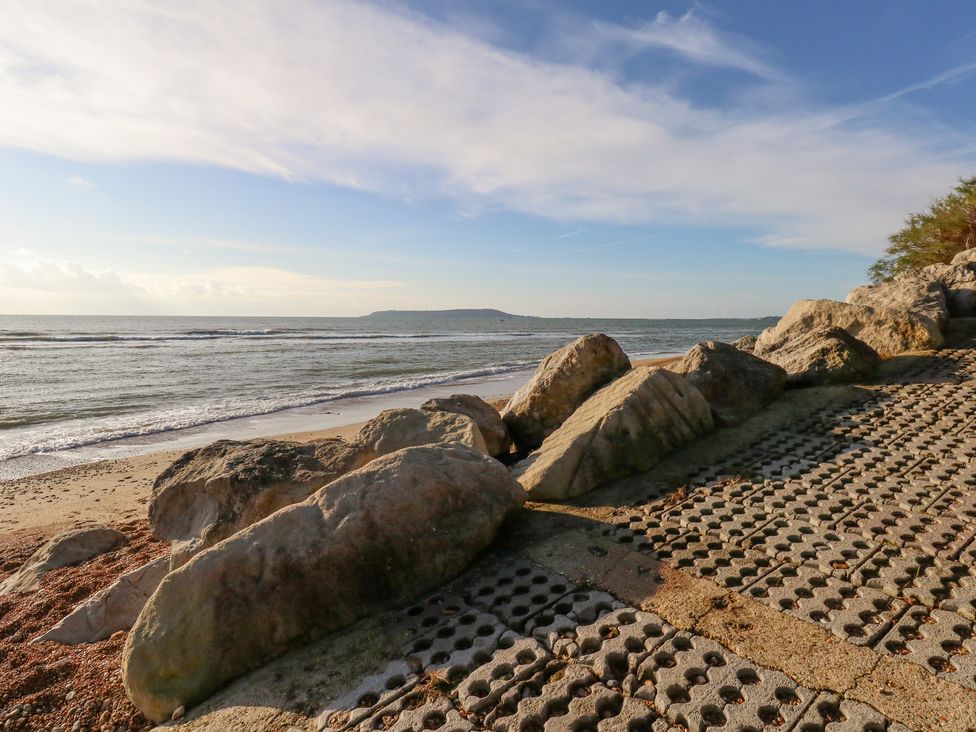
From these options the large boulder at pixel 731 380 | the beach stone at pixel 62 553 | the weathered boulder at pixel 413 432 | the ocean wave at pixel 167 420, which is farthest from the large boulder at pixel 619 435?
the ocean wave at pixel 167 420

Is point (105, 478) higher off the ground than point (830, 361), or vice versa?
point (830, 361)

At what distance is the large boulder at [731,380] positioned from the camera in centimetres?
667

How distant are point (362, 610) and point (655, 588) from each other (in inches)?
73.8

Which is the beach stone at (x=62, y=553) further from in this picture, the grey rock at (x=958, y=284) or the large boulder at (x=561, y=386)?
the grey rock at (x=958, y=284)

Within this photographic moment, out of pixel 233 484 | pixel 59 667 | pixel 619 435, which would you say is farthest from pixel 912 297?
pixel 59 667

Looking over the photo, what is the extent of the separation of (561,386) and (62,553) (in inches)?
225

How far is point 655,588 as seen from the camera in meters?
3.54

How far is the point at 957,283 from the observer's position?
1091 cm

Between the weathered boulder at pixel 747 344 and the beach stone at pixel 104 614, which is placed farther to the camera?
the weathered boulder at pixel 747 344

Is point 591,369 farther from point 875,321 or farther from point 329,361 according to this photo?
point 329,361

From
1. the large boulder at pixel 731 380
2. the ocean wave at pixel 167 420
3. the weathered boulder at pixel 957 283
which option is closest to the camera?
the large boulder at pixel 731 380

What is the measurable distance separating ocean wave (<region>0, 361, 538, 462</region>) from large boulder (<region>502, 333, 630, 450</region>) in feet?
32.7

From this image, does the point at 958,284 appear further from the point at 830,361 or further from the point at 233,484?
the point at 233,484

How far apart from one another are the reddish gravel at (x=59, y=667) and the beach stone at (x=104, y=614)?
121 mm
